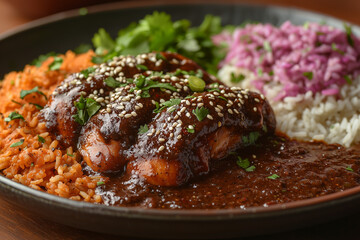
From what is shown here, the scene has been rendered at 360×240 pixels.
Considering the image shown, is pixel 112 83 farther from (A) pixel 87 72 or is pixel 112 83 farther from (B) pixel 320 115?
(B) pixel 320 115

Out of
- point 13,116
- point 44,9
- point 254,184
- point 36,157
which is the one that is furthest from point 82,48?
point 254,184

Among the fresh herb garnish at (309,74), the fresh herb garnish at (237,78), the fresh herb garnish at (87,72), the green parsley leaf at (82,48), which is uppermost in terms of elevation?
the fresh herb garnish at (87,72)

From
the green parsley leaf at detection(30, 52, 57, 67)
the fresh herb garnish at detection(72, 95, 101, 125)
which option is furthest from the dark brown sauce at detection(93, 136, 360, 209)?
the green parsley leaf at detection(30, 52, 57, 67)

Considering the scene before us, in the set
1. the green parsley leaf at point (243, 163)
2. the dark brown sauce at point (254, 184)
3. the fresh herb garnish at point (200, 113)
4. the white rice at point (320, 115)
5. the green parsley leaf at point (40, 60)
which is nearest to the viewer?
the dark brown sauce at point (254, 184)

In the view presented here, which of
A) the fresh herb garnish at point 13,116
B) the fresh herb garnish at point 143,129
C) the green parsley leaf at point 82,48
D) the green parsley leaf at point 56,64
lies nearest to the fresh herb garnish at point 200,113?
the fresh herb garnish at point 143,129

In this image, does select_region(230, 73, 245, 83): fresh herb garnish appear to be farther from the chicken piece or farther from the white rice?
the chicken piece

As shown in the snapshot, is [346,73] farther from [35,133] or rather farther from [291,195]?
[35,133]

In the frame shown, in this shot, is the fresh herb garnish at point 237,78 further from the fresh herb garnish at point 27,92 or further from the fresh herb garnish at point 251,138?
the fresh herb garnish at point 27,92
